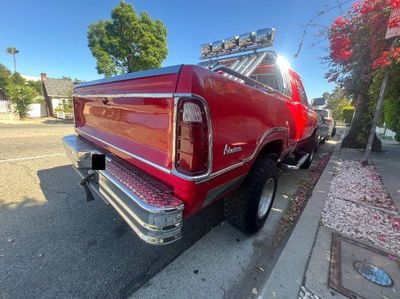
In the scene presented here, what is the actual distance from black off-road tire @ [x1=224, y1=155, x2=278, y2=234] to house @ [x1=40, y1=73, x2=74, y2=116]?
101 ft

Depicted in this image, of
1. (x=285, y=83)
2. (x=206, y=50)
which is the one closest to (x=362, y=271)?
(x=285, y=83)

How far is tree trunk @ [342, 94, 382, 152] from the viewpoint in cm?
862

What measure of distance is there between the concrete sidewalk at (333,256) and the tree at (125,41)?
19937mm

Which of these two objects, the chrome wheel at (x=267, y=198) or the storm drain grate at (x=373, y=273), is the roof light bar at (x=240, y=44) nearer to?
the chrome wheel at (x=267, y=198)

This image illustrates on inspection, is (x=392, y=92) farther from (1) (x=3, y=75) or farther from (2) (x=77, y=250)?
(1) (x=3, y=75)

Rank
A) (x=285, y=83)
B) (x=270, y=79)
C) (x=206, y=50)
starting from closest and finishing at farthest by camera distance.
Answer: (x=285, y=83) → (x=270, y=79) → (x=206, y=50)

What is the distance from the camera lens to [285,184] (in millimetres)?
4816

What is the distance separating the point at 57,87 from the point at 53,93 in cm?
Result: 235

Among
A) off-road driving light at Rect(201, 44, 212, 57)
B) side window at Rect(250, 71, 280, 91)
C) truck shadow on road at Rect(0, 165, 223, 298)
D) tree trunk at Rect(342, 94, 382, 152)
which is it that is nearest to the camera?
truck shadow on road at Rect(0, 165, 223, 298)

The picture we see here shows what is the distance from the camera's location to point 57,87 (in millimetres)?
32094

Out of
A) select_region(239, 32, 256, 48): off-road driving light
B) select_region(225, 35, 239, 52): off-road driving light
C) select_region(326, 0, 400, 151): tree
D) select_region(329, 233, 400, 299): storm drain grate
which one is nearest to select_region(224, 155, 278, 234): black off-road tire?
select_region(329, 233, 400, 299): storm drain grate

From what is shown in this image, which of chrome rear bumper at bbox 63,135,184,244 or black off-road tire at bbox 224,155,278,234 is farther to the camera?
black off-road tire at bbox 224,155,278,234

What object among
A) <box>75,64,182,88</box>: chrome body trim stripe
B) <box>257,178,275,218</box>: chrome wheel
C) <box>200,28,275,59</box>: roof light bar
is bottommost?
<box>257,178,275,218</box>: chrome wheel

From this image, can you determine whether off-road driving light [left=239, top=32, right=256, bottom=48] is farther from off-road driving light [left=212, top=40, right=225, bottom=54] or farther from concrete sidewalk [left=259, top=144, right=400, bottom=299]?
concrete sidewalk [left=259, top=144, right=400, bottom=299]
